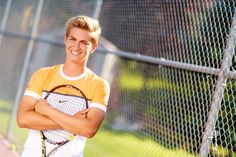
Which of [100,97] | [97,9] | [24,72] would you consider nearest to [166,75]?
[100,97]

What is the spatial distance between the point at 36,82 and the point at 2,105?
6832mm

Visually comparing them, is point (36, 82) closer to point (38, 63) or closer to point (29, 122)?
point (29, 122)

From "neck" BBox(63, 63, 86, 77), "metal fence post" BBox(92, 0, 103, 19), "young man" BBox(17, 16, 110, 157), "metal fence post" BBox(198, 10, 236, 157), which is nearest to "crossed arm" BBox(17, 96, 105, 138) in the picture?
"young man" BBox(17, 16, 110, 157)

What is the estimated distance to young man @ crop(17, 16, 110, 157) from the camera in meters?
3.10

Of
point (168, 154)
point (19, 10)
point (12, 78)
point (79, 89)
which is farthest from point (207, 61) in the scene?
point (19, 10)

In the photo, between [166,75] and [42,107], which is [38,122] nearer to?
[42,107]

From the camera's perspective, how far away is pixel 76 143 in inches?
125

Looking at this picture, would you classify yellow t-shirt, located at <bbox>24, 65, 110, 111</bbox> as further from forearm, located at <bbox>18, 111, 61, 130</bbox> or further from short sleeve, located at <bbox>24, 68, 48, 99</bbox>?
forearm, located at <bbox>18, 111, 61, 130</bbox>

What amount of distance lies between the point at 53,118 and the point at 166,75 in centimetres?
171

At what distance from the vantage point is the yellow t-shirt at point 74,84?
A: 10.3 ft

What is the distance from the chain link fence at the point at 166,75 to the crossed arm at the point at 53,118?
31.5 inches

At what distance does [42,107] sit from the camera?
3111 millimetres

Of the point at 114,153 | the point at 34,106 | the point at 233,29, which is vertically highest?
the point at 233,29

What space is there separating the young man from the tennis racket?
27 mm
